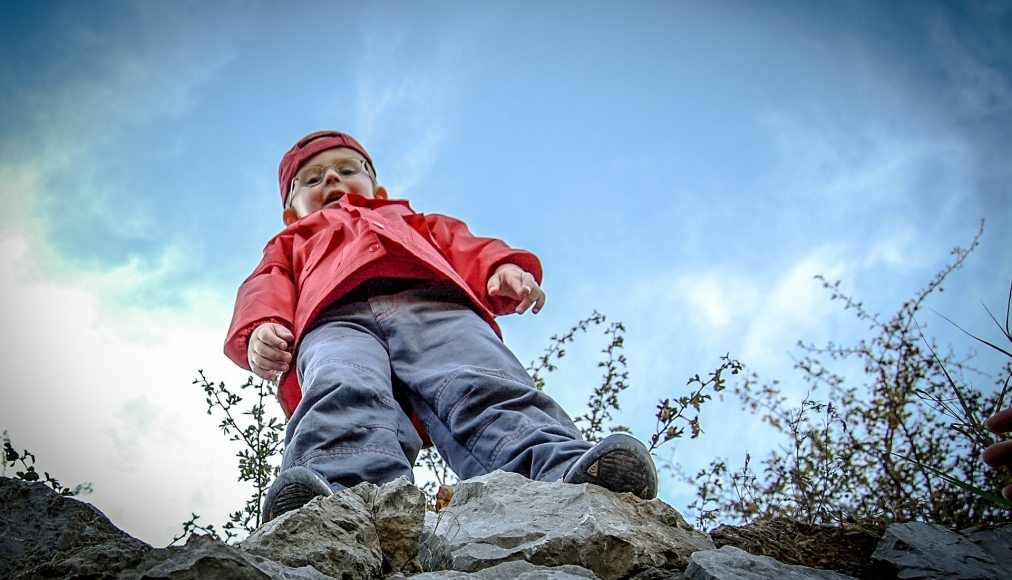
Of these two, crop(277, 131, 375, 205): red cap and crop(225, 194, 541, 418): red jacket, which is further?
crop(277, 131, 375, 205): red cap

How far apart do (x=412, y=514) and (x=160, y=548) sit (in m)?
0.54

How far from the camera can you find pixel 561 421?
230 cm

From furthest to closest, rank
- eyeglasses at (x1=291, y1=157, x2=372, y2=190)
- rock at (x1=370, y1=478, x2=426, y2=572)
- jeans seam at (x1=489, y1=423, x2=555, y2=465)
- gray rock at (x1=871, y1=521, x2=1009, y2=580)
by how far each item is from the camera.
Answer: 1. eyeglasses at (x1=291, y1=157, x2=372, y2=190)
2. jeans seam at (x1=489, y1=423, x2=555, y2=465)
3. rock at (x1=370, y1=478, x2=426, y2=572)
4. gray rock at (x1=871, y1=521, x2=1009, y2=580)

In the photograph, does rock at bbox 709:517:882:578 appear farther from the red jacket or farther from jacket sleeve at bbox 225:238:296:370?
jacket sleeve at bbox 225:238:296:370

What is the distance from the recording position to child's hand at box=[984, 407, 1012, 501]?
1327 mm

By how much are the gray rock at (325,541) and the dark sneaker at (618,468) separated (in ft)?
1.75

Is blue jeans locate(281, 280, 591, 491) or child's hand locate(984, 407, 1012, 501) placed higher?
blue jeans locate(281, 280, 591, 491)

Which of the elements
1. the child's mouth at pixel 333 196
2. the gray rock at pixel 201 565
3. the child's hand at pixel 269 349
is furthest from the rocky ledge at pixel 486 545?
the child's mouth at pixel 333 196

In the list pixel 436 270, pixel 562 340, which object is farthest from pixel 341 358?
pixel 562 340

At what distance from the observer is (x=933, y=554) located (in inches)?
58.5

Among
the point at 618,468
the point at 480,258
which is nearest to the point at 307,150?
the point at 480,258

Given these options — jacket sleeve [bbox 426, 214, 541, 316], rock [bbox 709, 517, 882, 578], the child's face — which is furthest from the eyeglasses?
rock [bbox 709, 517, 882, 578]

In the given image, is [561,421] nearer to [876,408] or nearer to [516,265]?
[516,265]

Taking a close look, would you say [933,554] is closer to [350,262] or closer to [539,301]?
[539,301]
